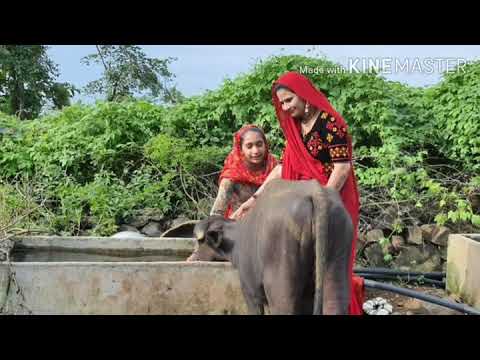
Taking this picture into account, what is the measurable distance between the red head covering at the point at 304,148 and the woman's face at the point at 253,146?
0.74 m

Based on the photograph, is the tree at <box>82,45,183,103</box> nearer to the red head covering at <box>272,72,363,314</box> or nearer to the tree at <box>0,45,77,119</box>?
the tree at <box>0,45,77,119</box>

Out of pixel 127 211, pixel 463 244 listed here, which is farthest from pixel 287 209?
pixel 127 211

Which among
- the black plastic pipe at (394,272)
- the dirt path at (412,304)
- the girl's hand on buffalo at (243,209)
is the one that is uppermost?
the girl's hand on buffalo at (243,209)

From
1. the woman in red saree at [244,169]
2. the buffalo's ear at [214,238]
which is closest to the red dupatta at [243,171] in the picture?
the woman in red saree at [244,169]

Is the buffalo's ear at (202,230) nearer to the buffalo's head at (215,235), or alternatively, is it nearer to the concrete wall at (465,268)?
the buffalo's head at (215,235)

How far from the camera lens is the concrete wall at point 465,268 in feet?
17.1

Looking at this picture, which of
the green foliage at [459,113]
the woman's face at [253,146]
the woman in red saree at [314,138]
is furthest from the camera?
the green foliage at [459,113]

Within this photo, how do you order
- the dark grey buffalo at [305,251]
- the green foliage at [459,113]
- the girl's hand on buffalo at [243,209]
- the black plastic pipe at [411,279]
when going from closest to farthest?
the dark grey buffalo at [305,251] < the girl's hand on buffalo at [243,209] < the black plastic pipe at [411,279] < the green foliage at [459,113]

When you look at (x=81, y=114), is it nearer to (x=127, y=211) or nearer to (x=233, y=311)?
(x=127, y=211)

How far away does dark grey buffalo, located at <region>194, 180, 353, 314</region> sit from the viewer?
3014mm

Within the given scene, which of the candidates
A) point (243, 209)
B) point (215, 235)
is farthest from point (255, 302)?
point (243, 209)

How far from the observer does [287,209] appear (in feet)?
10.1

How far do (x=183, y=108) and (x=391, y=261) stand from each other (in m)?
3.63

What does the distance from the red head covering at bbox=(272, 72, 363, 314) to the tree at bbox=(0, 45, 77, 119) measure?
360 inches
